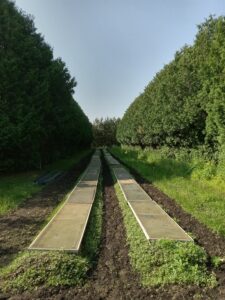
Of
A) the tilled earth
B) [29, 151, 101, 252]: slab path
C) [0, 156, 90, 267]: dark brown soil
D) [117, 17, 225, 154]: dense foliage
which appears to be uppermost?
[117, 17, 225, 154]: dense foliage

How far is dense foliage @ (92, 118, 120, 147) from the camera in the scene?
10825 centimetres

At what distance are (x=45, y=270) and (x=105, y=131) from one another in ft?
353

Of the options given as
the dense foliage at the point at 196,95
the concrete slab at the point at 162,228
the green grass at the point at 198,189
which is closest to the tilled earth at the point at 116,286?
the concrete slab at the point at 162,228

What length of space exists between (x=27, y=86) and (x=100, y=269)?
17328 mm

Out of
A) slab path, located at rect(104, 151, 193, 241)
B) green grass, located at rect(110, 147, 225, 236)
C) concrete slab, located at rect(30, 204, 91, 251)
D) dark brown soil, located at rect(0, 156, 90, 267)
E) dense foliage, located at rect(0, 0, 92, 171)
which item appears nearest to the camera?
concrete slab, located at rect(30, 204, 91, 251)

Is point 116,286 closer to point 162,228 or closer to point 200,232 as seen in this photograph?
point 162,228

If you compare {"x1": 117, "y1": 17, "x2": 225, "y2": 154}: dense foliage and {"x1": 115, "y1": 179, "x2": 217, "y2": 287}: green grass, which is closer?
{"x1": 115, "y1": 179, "x2": 217, "y2": 287}: green grass

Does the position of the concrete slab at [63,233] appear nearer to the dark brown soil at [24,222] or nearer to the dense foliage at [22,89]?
the dark brown soil at [24,222]

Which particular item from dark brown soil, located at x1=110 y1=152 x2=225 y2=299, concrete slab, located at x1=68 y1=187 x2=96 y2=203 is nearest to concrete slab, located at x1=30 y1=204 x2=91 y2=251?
concrete slab, located at x1=68 y1=187 x2=96 y2=203

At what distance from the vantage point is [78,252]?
6418 mm

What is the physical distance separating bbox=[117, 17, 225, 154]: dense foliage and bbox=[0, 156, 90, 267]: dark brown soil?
6.91 m

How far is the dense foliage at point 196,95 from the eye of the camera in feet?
46.0

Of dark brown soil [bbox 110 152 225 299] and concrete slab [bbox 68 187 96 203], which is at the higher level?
concrete slab [bbox 68 187 96 203]

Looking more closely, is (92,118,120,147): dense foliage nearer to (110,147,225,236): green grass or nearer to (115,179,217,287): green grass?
(110,147,225,236): green grass
